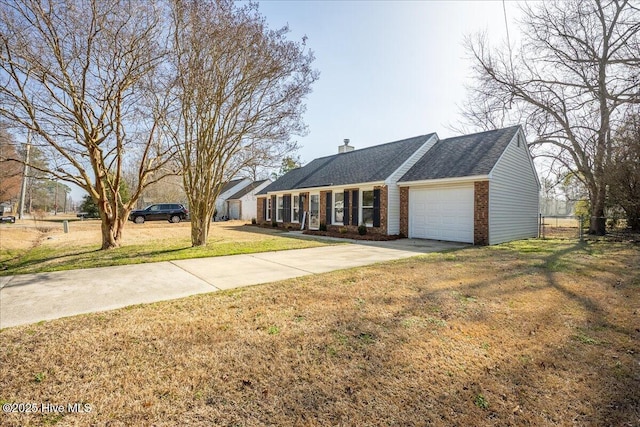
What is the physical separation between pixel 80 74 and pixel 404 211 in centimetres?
1205

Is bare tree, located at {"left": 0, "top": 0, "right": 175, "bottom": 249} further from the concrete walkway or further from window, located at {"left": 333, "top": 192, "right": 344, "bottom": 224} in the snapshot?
window, located at {"left": 333, "top": 192, "right": 344, "bottom": 224}

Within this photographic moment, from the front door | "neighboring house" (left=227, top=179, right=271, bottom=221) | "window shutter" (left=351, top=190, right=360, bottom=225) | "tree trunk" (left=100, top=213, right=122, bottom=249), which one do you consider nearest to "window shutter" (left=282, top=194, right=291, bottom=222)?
the front door

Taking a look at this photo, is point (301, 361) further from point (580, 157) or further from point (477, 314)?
point (580, 157)

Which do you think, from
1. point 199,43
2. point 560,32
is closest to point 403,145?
point 560,32

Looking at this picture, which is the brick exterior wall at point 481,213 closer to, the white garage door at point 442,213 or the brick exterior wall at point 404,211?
the white garage door at point 442,213

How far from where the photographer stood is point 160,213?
85.0 feet

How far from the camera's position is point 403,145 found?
637 inches

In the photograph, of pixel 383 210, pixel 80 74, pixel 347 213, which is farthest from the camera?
pixel 347 213

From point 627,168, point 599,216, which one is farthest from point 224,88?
point 599,216

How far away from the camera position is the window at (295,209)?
738 inches

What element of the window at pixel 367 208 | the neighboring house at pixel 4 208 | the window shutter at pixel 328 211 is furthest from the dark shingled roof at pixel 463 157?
the neighboring house at pixel 4 208

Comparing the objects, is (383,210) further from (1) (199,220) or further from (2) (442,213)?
(1) (199,220)

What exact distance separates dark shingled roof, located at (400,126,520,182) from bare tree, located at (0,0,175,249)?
10416mm

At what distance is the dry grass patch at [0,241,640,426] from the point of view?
6.88ft
